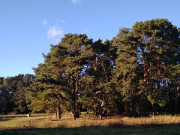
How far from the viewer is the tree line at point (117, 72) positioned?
97.0ft

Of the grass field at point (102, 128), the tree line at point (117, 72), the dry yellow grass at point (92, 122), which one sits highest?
the tree line at point (117, 72)

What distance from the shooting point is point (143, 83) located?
1192 inches

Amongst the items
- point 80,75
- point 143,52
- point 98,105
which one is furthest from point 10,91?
point 143,52

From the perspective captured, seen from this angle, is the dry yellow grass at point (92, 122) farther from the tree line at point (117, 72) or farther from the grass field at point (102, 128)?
the tree line at point (117, 72)

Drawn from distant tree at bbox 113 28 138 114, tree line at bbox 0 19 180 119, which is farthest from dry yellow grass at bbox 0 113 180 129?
distant tree at bbox 113 28 138 114

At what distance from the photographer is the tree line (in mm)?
29562

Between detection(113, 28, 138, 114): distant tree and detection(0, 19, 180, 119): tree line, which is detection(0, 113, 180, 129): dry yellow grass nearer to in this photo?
detection(0, 19, 180, 119): tree line

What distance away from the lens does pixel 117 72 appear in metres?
32.5

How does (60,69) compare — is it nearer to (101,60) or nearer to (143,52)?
(101,60)

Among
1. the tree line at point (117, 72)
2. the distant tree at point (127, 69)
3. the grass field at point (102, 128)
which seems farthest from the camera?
the distant tree at point (127, 69)

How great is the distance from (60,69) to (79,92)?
17.3ft

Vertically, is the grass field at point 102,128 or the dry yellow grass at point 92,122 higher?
the grass field at point 102,128

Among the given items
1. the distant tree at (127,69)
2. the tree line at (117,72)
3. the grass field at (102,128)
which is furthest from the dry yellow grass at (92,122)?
the distant tree at (127,69)

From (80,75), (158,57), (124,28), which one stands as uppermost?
(124,28)
